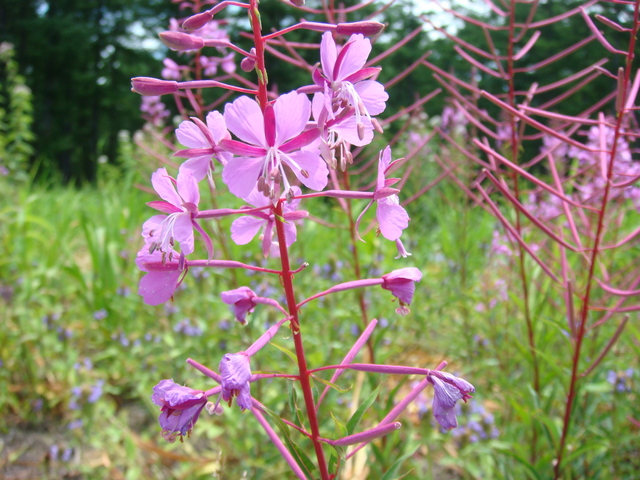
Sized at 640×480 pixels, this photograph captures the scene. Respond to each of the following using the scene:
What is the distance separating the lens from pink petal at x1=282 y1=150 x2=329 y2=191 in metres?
0.80

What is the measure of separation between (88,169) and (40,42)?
5980 millimetres

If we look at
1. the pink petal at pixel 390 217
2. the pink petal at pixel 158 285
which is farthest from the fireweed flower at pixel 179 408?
the pink petal at pixel 390 217

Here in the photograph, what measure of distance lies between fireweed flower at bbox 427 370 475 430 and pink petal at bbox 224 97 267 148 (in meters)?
0.56

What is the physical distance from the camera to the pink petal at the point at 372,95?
91 centimetres

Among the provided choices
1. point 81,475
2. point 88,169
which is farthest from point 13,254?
point 88,169

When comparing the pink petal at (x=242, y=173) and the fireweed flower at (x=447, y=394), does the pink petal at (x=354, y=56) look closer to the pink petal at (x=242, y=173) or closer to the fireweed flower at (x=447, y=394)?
the pink petal at (x=242, y=173)

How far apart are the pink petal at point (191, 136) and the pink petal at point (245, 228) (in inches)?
6.9

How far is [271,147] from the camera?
2.67ft

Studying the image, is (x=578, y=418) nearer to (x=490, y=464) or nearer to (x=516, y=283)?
(x=490, y=464)

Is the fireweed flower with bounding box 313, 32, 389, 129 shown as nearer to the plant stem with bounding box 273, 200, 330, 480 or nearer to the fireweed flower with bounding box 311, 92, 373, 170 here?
the fireweed flower with bounding box 311, 92, 373, 170

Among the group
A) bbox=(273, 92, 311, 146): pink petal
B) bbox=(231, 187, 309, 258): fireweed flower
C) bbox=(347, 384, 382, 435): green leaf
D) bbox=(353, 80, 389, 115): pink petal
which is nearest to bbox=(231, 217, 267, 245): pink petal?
bbox=(231, 187, 309, 258): fireweed flower

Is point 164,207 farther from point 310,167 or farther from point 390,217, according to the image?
point 390,217

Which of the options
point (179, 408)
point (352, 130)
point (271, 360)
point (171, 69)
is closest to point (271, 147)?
point (352, 130)

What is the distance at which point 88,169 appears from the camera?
21.4 metres
